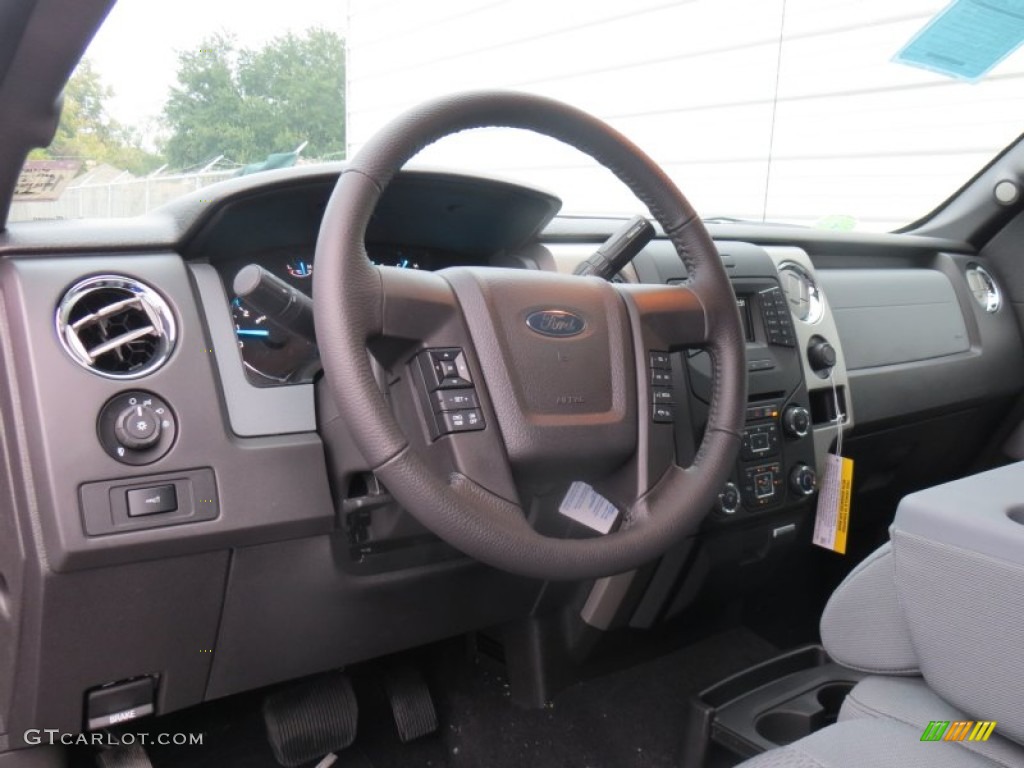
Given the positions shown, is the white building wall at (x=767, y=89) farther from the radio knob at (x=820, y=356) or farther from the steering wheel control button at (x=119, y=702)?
the steering wheel control button at (x=119, y=702)

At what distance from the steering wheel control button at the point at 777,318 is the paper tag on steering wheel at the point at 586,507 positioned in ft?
2.48

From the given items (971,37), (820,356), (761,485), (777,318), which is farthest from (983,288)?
(761,485)

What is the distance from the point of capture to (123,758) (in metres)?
1.41

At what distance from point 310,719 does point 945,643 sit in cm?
114

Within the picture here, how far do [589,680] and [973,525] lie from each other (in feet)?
4.02

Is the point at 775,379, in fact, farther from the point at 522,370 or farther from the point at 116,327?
the point at 116,327

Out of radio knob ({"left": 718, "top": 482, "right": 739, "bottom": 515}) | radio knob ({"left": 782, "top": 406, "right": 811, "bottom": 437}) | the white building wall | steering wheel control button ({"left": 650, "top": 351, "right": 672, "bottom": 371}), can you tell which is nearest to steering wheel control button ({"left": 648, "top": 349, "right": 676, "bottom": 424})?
steering wheel control button ({"left": 650, "top": 351, "right": 672, "bottom": 371})

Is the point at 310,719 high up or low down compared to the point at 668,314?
down

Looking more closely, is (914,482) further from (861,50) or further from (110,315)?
(861,50)

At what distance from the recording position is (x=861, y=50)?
374cm

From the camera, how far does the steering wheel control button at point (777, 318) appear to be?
1687 mm

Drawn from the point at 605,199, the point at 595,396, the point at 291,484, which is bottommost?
the point at 291,484

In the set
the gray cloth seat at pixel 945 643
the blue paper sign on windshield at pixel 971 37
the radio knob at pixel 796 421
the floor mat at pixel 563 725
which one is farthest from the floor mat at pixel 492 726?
the blue paper sign on windshield at pixel 971 37

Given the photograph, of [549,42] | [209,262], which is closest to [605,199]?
[209,262]
